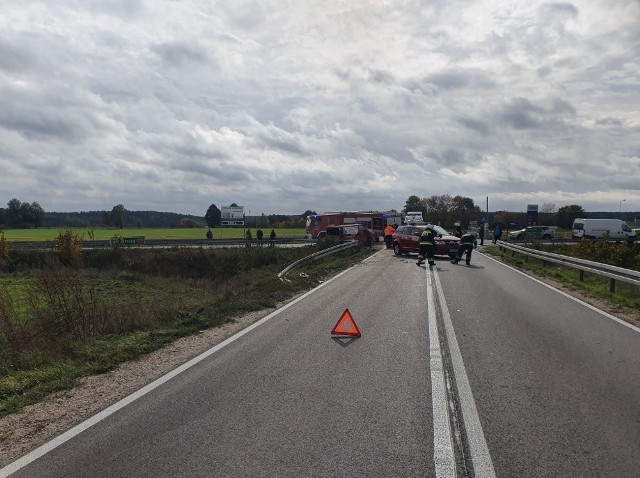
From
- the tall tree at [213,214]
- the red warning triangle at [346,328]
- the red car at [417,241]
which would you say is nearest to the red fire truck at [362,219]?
the red car at [417,241]

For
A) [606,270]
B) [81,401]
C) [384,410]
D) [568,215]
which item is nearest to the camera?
[384,410]

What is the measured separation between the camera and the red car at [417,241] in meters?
28.2

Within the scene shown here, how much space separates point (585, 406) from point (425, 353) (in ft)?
8.81

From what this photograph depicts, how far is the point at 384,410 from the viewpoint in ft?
18.6

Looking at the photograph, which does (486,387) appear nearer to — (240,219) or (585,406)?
(585,406)

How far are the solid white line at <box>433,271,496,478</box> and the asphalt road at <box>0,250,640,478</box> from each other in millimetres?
17

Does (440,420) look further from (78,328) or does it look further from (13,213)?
(13,213)

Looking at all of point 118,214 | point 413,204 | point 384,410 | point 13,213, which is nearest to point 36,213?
point 13,213

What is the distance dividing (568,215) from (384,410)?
107 m

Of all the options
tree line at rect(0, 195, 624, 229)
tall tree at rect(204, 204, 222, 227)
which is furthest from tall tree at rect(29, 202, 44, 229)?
tall tree at rect(204, 204, 222, 227)

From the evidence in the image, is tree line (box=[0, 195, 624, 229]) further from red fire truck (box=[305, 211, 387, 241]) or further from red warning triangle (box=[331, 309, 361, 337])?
red warning triangle (box=[331, 309, 361, 337])

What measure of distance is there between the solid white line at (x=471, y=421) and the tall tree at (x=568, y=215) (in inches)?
4057

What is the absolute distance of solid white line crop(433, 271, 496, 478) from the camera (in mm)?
4352

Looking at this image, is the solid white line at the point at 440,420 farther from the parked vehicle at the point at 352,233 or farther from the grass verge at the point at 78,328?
the parked vehicle at the point at 352,233
